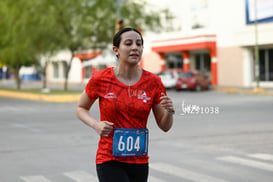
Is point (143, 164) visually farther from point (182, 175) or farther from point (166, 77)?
point (166, 77)

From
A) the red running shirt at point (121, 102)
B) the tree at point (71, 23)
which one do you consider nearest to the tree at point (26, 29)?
Result: the tree at point (71, 23)

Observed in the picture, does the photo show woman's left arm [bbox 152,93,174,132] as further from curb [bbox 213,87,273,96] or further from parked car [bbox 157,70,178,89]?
parked car [bbox 157,70,178,89]

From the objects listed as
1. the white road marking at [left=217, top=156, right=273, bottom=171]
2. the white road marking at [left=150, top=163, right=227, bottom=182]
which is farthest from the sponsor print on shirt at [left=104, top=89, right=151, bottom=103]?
the white road marking at [left=217, top=156, right=273, bottom=171]

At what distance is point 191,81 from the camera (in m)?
37.9

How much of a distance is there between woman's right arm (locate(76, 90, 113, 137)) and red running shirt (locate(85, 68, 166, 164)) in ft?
0.30

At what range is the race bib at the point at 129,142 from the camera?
4.05 metres

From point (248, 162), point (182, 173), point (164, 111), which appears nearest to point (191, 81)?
point (248, 162)

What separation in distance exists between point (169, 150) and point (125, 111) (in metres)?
6.86

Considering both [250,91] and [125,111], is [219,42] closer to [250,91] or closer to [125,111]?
[250,91]

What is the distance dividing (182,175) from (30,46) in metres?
28.6

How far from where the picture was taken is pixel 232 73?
143ft

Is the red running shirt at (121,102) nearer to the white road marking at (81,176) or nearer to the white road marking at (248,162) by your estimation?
the white road marking at (81,176)

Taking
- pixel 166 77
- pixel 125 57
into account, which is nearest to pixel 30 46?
pixel 166 77

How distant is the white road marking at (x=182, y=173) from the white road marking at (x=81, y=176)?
3.62 feet
